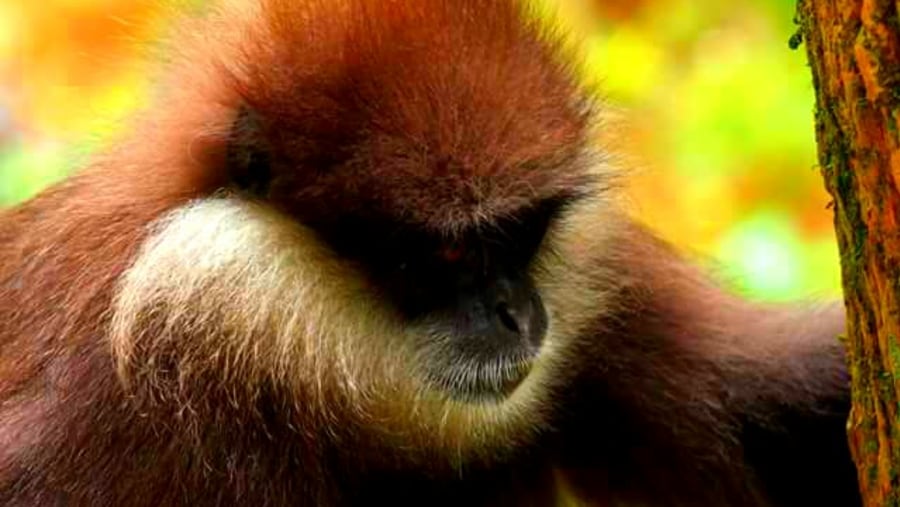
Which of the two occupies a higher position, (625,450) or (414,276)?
(414,276)

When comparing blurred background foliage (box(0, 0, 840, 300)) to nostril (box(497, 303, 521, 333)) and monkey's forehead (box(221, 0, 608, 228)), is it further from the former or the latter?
monkey's forehead (box(221, 0, 608, 228))

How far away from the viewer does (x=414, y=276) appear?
333 cm

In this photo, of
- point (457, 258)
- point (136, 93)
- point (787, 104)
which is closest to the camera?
point (457, 258)

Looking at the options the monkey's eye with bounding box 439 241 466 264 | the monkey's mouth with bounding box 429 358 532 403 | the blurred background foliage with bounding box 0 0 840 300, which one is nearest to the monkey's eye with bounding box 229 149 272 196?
the monkey's eye with bounding box 439 241 466 264

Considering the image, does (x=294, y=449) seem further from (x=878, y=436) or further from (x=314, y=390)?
(x=878, y=436)

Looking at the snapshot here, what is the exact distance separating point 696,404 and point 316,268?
1.20 metres

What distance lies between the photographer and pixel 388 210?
317cm

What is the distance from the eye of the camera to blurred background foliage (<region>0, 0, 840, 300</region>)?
6.34 meters

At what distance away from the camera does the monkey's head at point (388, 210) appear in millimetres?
3135

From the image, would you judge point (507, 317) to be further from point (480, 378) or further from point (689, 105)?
point (689, 105)

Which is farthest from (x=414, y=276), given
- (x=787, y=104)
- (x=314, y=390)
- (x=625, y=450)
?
(x=787, y=104)

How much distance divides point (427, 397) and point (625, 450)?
32.5 inches

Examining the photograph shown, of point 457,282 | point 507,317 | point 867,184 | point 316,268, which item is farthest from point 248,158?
point 867,184

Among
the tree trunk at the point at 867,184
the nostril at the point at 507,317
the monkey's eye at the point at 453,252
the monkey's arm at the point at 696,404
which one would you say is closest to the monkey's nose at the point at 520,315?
the nostril at the point at 507,317
